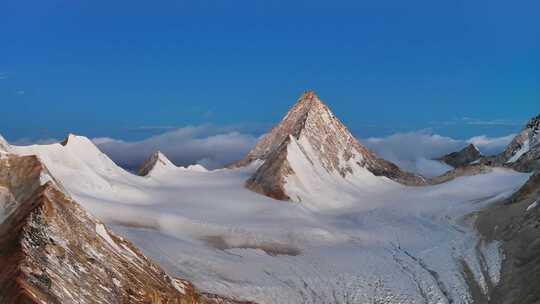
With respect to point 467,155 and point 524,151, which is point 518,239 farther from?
point 467,155

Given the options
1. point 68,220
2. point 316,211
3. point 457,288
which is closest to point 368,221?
point 316,211

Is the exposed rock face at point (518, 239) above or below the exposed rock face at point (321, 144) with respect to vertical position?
below

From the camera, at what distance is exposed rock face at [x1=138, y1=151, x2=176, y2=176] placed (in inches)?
4582

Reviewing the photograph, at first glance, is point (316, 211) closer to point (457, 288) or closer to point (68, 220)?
point (457, 288)

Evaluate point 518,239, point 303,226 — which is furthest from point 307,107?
point 518,239

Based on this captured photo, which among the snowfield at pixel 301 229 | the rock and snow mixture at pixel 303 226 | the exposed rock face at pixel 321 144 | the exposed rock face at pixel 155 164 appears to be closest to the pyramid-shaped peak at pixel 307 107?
the exposed rock face at pixel 321 144

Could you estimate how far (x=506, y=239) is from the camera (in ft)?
201

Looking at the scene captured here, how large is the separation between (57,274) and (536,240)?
41.9 m

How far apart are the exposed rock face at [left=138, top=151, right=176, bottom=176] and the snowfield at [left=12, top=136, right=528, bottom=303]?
80.3 inches

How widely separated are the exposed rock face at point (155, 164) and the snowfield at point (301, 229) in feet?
6.69

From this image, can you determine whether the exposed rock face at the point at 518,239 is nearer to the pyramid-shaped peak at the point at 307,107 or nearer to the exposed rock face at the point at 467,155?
the pyramid-shaped peak at the point at 307,107

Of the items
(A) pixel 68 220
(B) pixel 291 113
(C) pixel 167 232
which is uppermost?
(B) pixel 291 113

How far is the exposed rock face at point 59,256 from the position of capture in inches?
929

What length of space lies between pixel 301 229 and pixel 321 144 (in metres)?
55.2
